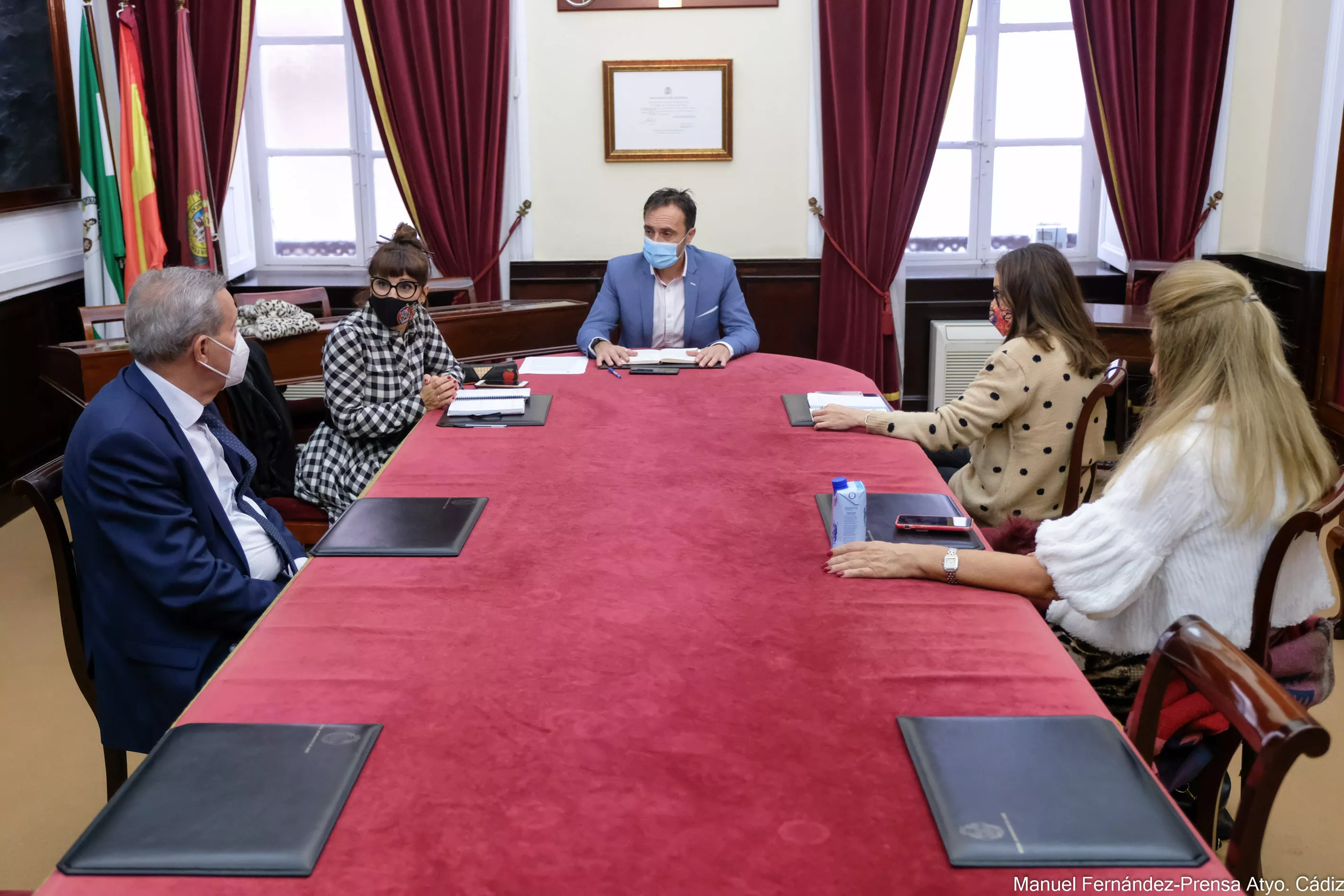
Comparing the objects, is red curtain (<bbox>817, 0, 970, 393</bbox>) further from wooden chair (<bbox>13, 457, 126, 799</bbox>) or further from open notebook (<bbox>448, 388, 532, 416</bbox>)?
wooden chair (<bbox>13, 457, 126, 799</bbox>)

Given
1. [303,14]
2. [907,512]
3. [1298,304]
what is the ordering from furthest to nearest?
[303,14], [1298,304], [907,512]

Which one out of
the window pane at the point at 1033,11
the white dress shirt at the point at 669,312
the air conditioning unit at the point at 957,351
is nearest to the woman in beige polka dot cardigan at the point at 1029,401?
the white dress shirt at the point at 669,312

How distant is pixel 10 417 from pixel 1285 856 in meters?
5.04

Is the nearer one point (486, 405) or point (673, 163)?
point (486, 405)

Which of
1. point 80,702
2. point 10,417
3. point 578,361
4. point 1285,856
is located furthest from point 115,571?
point 10,417

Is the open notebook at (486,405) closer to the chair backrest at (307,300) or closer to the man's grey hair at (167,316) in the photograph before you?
the man's grey hair at (167,316)

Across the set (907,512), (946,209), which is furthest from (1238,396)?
(946,209)

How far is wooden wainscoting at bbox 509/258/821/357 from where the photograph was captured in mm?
5672

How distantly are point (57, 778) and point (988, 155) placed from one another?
16.1ft

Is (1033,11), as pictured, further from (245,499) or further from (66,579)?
(66,579)

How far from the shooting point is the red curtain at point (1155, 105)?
206 inches

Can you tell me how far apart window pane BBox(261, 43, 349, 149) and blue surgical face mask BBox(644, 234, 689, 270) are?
257 cm

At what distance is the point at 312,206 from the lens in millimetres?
6031

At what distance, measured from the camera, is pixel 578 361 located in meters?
3.98
